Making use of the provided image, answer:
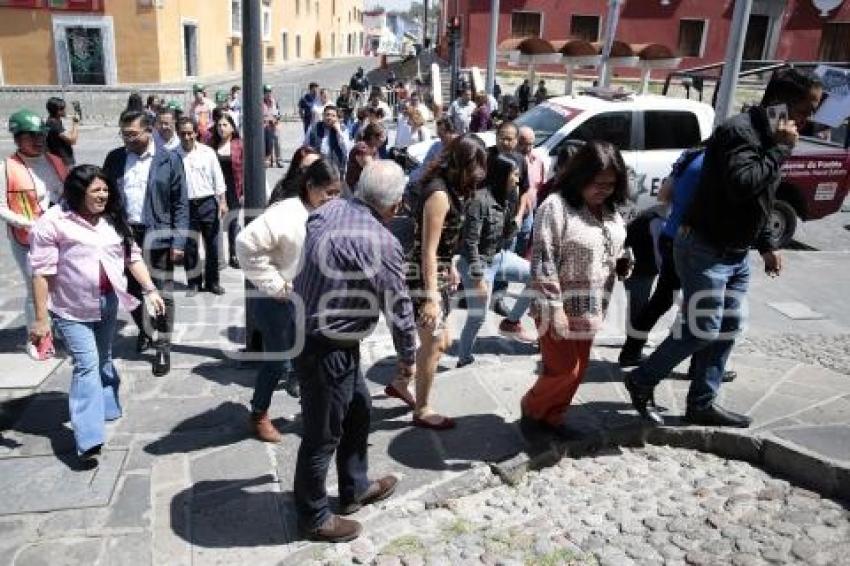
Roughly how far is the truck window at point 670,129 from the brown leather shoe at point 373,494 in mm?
6968

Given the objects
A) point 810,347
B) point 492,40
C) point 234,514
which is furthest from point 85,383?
point 492,40

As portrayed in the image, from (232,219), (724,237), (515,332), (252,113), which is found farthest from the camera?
(232,219)

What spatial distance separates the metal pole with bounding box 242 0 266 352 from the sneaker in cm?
210

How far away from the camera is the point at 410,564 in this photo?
10.5 feet

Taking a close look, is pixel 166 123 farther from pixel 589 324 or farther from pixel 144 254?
pixel 589 324

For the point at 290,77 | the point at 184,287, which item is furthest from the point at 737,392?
Result: the point at 290,77

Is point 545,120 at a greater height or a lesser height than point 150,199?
greater

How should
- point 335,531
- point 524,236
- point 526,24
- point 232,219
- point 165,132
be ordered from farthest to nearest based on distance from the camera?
point 526,24, point 232,219, point 524,236, point 165,132, point 335,531

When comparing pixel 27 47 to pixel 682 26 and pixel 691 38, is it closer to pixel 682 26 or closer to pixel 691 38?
pixel 682 26

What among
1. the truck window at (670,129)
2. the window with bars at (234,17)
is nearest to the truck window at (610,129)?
the truck window at (670,129)

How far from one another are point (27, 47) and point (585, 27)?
75.8ft

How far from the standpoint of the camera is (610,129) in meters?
9.09

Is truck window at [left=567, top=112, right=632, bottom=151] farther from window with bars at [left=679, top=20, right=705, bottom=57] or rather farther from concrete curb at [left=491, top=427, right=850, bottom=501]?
window with bars at [left=679, top=20, right=705, bottom=57]

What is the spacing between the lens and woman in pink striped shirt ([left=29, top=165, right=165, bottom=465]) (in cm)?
367
